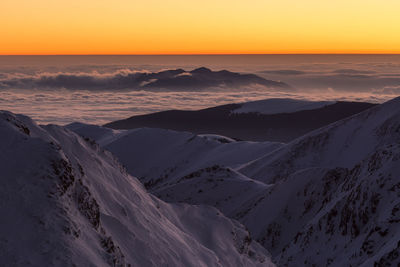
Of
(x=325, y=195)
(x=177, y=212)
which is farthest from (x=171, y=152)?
(x=177, y=212)

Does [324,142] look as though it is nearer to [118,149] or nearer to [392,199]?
[392,199]

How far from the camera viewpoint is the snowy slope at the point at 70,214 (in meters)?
14.4

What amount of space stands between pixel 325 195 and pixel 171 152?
3045 inches

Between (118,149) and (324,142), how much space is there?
6701 cm

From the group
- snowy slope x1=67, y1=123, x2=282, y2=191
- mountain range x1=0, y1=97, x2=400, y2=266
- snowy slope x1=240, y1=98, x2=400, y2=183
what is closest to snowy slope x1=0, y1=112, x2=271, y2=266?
mountain range x1=0, y1=97, x2=400, y2=266

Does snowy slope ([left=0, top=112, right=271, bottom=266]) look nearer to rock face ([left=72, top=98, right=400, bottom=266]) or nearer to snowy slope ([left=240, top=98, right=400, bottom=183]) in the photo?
rock face ([left=72, top=98, right=400, bottom=266])

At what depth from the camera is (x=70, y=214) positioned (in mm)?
15898

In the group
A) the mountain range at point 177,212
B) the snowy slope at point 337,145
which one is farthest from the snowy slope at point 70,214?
the snowy slope at point 337,145

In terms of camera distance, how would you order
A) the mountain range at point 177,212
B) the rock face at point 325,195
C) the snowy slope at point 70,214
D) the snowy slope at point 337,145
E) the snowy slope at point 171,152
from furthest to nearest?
the snowy slope at point 171,152, the snowy slope at point 337,145, the rock face at point 325,195, the mountain range at point 177,212, the snowy slope at point 70,214

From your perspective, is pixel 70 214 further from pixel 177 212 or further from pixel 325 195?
pixel 325 195

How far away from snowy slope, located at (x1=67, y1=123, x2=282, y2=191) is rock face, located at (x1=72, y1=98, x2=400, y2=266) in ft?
68.2

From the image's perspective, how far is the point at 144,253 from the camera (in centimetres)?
2003

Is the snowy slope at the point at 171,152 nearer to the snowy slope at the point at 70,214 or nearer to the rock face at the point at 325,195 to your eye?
the rock face at the point at 325,195

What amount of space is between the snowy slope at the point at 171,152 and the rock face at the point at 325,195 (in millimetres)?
20793
